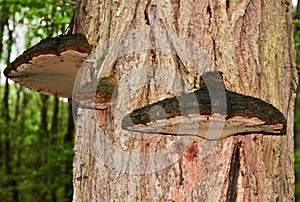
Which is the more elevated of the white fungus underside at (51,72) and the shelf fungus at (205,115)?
the white fungus underside at (51,72)

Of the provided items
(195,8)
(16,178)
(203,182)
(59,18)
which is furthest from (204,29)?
(16,178)

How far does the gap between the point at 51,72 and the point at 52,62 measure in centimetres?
18

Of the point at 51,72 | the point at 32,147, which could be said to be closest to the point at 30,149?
the point at 32,147

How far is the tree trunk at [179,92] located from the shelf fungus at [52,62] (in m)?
0.12

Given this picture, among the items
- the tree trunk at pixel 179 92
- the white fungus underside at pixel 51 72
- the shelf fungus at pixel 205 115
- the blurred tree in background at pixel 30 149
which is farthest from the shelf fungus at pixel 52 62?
the blurred tree in background at pixel 30 149

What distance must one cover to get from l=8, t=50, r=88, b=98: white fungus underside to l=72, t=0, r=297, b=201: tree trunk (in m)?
0.13

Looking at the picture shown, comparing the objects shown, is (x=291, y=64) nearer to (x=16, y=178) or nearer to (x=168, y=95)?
(x=168, y=95)

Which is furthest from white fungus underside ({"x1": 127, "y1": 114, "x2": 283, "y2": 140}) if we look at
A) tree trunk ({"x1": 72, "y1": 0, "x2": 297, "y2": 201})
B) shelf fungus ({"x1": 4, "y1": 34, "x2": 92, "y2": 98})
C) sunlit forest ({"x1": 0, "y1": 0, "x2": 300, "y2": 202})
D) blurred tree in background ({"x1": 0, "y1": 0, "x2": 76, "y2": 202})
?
blurred tree in background ({"x1": 0, "y1": 0, "x2": 76, "y2": 202})

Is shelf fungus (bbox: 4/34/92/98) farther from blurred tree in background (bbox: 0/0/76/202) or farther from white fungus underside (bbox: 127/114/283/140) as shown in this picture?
blurred tree in background (bbox: 0/0/76/202)

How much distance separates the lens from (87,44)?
102 inches

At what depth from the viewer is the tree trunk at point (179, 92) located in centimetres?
229

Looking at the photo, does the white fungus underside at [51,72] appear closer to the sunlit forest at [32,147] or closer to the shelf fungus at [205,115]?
the shelf fungus at [205,115]

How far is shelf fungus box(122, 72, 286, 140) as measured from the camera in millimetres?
1837

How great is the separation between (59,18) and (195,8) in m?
5.76
